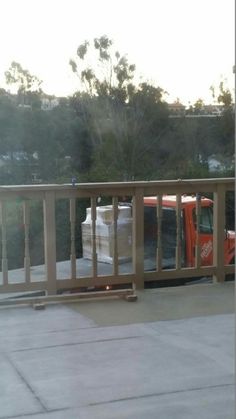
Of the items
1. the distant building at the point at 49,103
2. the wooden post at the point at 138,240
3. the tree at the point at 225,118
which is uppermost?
the distant building at the point at 49,103

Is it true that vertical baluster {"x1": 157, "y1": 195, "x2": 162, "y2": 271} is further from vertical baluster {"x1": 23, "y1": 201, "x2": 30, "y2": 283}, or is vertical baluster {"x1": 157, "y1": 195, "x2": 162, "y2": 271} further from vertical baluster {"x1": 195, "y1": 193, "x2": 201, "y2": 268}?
vertical baluster {"x1": 23, "y1": 201, "x2": 30, "y2": 283}

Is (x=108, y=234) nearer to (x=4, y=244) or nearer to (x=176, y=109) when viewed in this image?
(x=4, y=244)

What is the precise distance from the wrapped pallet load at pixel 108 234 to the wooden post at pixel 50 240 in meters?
0.34

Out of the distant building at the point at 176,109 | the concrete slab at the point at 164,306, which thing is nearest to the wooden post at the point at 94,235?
the concrete slab at the point at 164,306

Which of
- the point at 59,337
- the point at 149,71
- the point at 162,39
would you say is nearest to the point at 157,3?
the point at 162,39

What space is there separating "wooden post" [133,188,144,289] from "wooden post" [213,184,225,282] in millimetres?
569

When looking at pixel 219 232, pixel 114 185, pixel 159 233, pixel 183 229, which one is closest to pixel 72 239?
pixel 114 185

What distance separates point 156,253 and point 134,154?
1.25 meters

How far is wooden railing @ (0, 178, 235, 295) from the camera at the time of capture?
446 centimetres

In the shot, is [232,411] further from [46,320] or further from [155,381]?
[46,320]

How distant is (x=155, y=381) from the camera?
3049mm

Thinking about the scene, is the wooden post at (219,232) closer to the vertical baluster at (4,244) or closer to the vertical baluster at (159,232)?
the vertical baluster at (159,232)

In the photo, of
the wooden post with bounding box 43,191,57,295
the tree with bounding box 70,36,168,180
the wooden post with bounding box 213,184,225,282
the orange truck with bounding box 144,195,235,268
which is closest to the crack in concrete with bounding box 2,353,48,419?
the wooden post with bounding box 43,191,57,295

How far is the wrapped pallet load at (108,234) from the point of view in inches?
191
